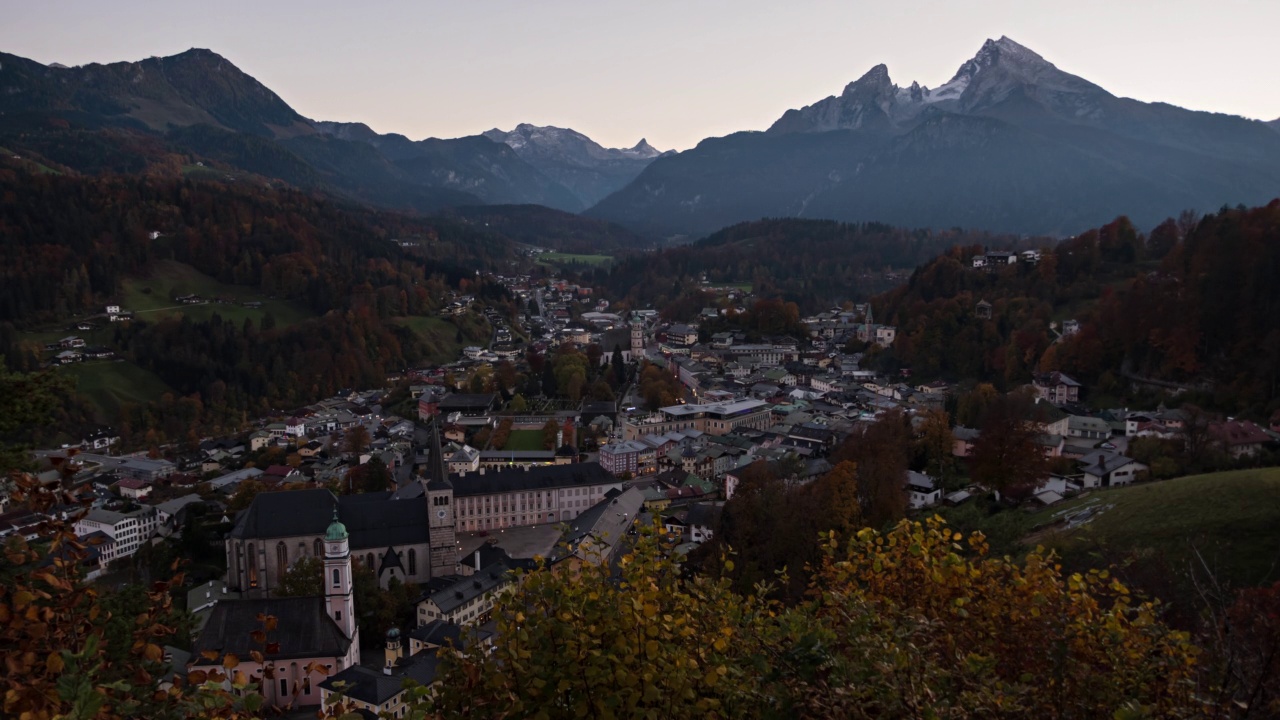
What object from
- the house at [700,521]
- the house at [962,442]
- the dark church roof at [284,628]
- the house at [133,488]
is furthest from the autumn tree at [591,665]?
the house at [133,488]

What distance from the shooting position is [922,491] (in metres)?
31.8

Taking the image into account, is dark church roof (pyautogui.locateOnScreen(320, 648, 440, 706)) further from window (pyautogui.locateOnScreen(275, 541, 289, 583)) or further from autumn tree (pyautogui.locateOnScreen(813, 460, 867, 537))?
autumn tree (pyautogui.locateOnScreen(813, 460, 867, 537))

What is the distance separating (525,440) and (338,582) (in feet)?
90.3

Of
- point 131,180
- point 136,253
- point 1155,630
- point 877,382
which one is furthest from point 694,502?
point 131,180

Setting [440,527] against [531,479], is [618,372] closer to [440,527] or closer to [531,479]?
[531,479]

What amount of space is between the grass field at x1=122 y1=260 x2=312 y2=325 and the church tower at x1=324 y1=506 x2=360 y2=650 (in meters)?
65.7

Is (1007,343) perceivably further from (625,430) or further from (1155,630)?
(1155,630)

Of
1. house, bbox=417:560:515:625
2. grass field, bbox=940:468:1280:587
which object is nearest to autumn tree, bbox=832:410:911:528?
grass field, bbox=940:468:1280:587

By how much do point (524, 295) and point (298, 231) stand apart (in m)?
34.8

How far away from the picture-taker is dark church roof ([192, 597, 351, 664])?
2127cm

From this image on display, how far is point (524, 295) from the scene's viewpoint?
128 m

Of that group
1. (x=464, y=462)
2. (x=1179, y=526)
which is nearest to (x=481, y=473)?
(x=464, y=462)

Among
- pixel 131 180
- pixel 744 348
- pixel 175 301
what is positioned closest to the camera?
pixel 744 348

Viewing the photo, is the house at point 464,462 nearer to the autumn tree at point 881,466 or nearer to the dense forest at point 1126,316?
the autumn tree at point 881,466
